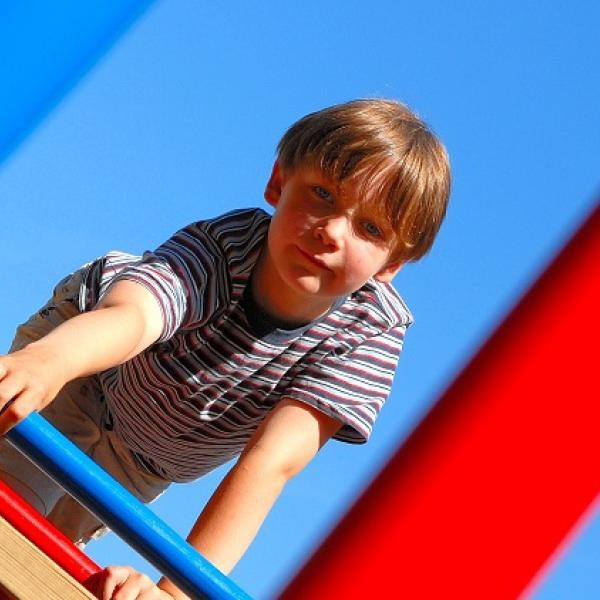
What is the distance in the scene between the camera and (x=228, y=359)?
103cm

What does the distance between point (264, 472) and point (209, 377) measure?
20 cm

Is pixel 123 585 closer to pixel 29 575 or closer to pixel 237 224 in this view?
Answer: pixel 29 575

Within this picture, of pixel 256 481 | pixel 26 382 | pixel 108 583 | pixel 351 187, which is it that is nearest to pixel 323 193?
Result: pixel 351 187

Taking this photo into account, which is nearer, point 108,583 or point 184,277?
point 108,583

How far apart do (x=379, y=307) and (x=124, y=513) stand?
2.02 ft

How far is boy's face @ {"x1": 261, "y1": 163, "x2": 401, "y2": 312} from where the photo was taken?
0.94 metres

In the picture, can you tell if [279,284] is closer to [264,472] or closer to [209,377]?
[209,377]

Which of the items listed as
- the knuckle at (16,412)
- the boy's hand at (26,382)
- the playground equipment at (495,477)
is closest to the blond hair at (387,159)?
the boy's hand at (26,382)

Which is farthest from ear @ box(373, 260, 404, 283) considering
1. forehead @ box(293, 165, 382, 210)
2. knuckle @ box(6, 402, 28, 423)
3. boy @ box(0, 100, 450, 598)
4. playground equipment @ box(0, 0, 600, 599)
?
playground equipment @ box(0, 0, 600, 599)

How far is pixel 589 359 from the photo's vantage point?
1.07 ft

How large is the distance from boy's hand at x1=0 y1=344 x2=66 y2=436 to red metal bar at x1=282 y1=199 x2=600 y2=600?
0.93ft

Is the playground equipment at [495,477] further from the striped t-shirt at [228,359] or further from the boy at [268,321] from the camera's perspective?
the striped t-shirt at [228,359]

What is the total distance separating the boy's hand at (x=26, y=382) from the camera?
1.82 feet

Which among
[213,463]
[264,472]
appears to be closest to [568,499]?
[264,472]
